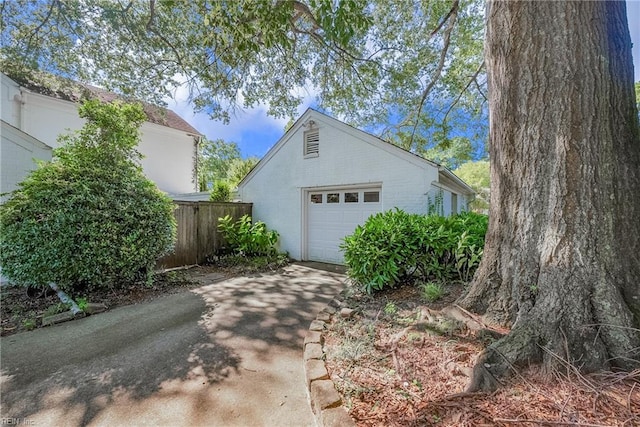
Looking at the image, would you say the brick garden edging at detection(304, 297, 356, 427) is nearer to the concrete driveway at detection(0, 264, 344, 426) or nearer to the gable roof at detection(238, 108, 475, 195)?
the concrete driveway at detection(0, 264, 344, 426)

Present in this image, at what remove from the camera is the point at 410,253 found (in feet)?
13.5

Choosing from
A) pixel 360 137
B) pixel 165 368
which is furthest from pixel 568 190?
pixel 360 137

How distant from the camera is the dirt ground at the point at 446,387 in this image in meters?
1.50

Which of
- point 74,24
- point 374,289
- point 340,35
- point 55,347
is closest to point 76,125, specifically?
point 74,24

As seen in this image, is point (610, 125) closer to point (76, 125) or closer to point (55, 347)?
point (55, 347)

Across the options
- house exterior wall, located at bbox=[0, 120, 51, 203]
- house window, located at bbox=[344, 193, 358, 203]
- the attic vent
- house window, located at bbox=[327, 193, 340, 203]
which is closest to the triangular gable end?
the attic vent

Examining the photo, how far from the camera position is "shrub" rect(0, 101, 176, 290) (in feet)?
13.0

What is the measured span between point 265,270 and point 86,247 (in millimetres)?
3430

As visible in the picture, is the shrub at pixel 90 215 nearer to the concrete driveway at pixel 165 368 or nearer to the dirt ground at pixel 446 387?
the concrete driveway at pixel 165 368

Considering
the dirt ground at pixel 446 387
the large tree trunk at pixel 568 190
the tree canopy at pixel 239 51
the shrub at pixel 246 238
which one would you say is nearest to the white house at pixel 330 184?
the shrub at pixel 246 238

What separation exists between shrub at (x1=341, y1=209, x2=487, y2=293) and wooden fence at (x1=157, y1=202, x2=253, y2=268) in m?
4.66

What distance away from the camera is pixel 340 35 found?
3.73 m

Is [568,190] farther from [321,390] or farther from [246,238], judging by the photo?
[246,238]

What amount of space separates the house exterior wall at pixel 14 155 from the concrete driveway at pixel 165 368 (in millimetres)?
3754
